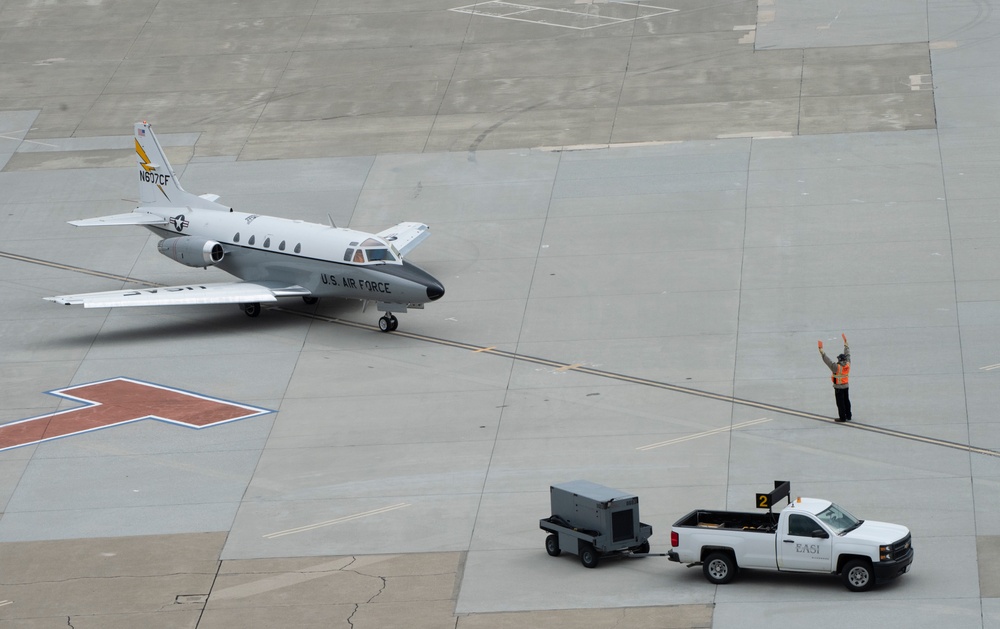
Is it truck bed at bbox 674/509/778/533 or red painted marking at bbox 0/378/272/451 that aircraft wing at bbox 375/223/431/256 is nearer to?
red painted marking at bbox 0/378/272/451

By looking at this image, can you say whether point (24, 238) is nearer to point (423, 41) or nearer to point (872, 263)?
point (423, 41)

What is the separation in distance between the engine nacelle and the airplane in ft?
0.08

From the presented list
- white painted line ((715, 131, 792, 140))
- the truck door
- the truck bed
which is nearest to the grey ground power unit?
the truck bed

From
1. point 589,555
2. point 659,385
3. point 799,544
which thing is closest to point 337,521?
point 589,555

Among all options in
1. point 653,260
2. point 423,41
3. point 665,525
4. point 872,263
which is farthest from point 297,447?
point 423,41

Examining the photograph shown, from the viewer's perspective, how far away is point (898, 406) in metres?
30.5

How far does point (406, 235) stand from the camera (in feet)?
130

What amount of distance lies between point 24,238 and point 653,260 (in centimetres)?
1836

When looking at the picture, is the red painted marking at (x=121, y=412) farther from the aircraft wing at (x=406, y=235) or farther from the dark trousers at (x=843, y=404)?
the dark trousers at (x=843, y=404)

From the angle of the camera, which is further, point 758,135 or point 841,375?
point 758,135

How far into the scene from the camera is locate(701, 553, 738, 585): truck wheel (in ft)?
78.1

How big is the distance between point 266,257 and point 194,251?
1.99 m

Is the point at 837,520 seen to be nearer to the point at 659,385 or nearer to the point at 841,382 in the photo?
the point at 841,382

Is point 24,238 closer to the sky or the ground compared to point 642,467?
closer to the sky
